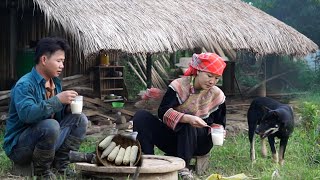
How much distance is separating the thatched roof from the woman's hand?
3336 mm

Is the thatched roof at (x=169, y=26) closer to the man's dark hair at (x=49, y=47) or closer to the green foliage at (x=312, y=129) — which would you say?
the green foliage at (x=312, y=129)

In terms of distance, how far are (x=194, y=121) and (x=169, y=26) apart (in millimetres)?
5193

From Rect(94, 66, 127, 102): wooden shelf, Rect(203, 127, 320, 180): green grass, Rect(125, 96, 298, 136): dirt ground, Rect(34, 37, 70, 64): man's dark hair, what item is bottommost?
Rect(125, 96, 298, 136): dirt ground

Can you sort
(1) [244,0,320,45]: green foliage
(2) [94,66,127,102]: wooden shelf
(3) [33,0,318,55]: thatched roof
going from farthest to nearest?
(1) [244,0,320,45]: green foliage
(2) [94,66,127,102]: wooden shelf
(3) [33,0,318,55]: thatched roof

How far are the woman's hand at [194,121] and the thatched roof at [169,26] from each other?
10.9ft

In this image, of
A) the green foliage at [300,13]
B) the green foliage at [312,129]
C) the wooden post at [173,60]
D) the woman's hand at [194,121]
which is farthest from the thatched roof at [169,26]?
the green foliage at [300,13]

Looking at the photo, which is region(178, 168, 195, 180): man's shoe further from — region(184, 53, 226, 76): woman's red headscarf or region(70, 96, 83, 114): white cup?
region(70, 96, 83, 114): white cup

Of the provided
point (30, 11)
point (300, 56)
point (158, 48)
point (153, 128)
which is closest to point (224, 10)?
point (300, 56)

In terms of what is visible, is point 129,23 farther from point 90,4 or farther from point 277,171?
point 277,171

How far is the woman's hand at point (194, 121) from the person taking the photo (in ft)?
17.0

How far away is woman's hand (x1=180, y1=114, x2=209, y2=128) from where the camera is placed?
5.19 meters

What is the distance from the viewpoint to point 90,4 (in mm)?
9469

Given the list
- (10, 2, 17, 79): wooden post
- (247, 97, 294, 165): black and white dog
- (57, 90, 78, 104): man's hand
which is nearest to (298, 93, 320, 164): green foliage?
(247, 97, 294, 165): black and white dog

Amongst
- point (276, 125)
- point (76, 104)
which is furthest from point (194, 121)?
point (276, 125)
